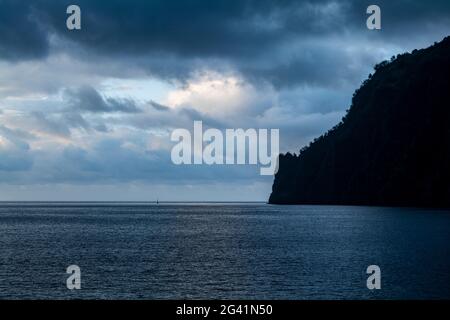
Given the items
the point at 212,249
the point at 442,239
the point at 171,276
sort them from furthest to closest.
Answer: the point at 442,239 → the point at 212,249 → the point at 171,276

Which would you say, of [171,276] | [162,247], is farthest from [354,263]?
[162,247]

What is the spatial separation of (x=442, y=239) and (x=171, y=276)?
Answer: 60.2 m

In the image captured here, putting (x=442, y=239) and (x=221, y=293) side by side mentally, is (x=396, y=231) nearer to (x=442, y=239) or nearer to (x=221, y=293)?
(x=442, y=239)

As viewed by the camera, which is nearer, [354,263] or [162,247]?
[354,263]

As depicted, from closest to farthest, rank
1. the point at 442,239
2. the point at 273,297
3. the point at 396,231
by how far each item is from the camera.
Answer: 1. the point at 273,297
2. the point at 442,239
3. the point at 396,231

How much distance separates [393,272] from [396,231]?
63510 millimetres

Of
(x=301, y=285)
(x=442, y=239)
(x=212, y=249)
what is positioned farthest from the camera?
(x=442, y=239)

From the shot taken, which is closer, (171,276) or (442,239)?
(171,276)
